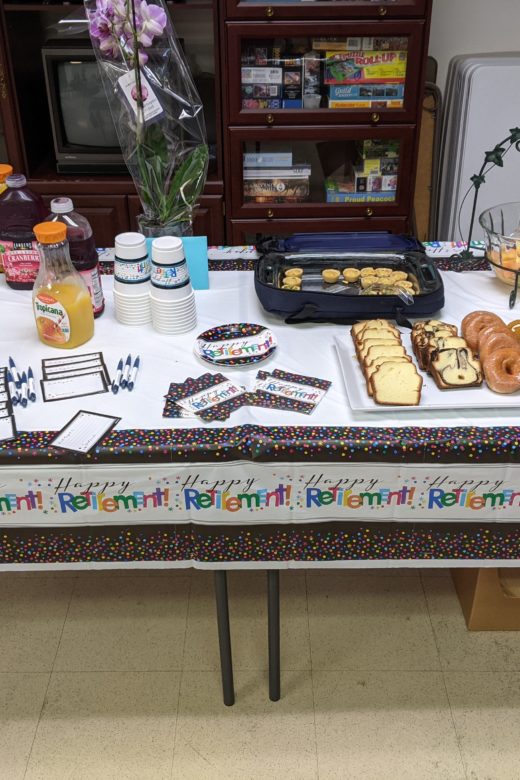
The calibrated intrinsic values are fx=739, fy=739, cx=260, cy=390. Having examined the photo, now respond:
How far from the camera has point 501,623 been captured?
5.76 ft

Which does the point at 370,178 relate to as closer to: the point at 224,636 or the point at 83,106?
the point at 83,106

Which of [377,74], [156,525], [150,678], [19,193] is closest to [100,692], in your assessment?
[150,678]

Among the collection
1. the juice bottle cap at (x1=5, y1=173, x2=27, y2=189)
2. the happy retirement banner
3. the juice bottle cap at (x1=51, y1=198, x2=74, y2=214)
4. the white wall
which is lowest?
the happy retirement banner

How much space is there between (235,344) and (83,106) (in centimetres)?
168

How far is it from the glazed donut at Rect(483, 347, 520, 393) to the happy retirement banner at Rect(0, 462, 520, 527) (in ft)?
0.50

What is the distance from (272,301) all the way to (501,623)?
94 centimetres

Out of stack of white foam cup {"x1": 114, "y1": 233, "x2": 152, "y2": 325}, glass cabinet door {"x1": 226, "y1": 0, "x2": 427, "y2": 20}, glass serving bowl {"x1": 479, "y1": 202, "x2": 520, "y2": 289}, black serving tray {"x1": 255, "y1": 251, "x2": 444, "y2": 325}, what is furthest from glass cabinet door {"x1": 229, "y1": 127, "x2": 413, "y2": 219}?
stack of white foam cup {"x1": 114, "y1": 233, "x2": 152, "y2": 325}

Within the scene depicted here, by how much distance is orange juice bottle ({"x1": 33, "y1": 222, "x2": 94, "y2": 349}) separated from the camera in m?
1.39

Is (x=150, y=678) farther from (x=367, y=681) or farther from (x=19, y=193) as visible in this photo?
(x=19, y=193)

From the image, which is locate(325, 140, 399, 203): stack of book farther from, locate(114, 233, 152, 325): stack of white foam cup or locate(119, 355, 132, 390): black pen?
locate(119, 355, 132, 390): black pen

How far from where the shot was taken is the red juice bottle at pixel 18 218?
1.63 m

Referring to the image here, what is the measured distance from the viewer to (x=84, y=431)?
1.28 metres

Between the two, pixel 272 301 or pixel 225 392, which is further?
pixel 272 301

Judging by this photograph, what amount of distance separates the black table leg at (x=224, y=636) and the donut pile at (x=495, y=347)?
64cm
